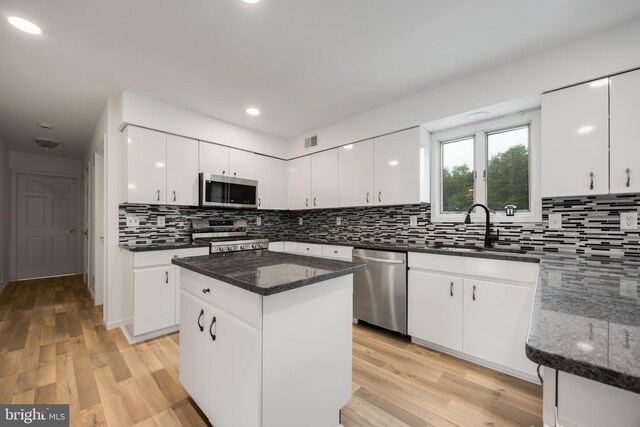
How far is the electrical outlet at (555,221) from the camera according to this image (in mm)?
2211

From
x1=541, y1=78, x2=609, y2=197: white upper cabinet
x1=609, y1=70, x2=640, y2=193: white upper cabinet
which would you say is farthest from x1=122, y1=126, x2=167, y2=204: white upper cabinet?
x1=609, y1=70, x2=640, y2=193: white upper cabinet

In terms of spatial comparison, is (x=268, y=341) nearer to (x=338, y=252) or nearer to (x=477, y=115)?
(x=338, y=252)

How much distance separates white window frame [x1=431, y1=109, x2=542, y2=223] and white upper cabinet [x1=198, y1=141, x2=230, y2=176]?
2.56 m

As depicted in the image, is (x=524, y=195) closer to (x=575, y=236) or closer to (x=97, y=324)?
(x=575, y=236)

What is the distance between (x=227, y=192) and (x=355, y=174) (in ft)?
5.42

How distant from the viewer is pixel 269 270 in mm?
1455

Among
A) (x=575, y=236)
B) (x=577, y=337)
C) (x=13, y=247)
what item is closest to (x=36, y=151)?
(x=13, y=247)

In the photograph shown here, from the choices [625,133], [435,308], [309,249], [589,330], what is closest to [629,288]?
[589,330]

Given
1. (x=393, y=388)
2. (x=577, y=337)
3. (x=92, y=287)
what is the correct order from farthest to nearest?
1. (x=92, y=287)
2. (x=393, y=388)
3. (x=577, y=337)

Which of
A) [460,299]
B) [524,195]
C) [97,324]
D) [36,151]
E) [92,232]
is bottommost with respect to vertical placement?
[97,324]

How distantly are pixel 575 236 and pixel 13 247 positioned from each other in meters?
8.19

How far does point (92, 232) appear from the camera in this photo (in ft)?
13.6

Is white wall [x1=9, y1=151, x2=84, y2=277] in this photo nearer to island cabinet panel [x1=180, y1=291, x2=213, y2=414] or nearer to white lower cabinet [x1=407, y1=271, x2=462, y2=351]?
island cabinet panel [x1=180, y1=291, x2=213, y2=414]

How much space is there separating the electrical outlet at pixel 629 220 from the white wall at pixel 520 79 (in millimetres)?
992
